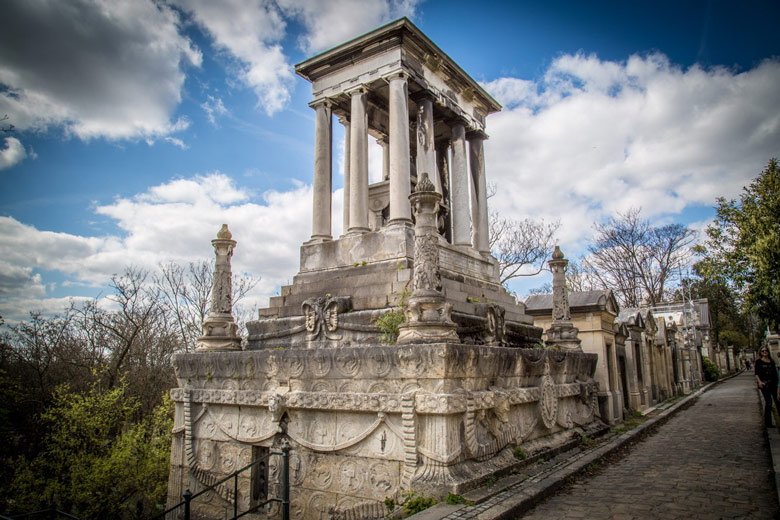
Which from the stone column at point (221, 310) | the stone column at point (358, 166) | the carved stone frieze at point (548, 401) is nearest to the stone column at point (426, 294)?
the carved stone frieze at point (548, 401)

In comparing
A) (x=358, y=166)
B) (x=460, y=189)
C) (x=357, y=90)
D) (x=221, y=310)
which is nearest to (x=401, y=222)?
(x=358, y=166)

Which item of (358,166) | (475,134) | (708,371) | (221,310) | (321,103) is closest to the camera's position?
(221,310)

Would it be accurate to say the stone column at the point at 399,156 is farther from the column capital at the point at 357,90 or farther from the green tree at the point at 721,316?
the green tree at the point at 721,316

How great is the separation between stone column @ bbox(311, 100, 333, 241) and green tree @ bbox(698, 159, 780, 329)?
33.1 ft

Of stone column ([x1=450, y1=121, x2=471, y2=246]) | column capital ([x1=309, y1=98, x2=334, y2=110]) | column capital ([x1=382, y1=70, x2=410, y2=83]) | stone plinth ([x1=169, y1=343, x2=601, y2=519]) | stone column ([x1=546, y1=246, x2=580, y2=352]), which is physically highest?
column capital ([x1=382, y1=70, x2=410, y2=83])

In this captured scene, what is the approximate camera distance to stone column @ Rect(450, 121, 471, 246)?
1171 cm

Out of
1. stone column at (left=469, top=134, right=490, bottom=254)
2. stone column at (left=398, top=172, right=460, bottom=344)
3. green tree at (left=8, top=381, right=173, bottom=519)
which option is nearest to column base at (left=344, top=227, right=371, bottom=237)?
stone column at (left=398, top=172, right=460, bottom=344)

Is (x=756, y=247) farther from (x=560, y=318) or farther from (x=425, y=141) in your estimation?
(x=425, y=141)

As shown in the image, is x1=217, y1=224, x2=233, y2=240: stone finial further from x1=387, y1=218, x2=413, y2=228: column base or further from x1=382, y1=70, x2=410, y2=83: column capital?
x1=382, y1=70, x2=410, y2=83: column capital

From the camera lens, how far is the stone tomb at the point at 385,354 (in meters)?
6.35

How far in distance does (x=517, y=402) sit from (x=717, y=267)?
9849 millimetres

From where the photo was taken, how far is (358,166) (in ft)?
35.5

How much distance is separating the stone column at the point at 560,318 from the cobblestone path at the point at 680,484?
250cm

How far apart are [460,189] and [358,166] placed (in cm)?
Result: 267
